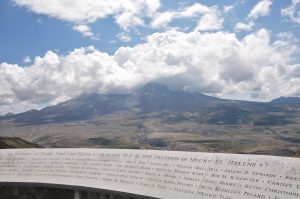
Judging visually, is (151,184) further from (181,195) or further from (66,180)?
(66,180)

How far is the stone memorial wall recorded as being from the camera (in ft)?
40.1

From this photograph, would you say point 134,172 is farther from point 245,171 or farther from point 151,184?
point 245,171

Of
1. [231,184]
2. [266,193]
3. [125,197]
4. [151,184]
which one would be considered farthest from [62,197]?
[266,193]

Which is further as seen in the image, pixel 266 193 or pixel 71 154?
pixel 71 154

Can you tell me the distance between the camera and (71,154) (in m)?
19.4

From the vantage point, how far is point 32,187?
1948 cm

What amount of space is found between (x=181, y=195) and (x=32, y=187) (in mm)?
8859

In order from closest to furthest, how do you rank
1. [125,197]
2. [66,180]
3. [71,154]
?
[125,197] → [66,180] → [71,154]

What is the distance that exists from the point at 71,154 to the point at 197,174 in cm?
759

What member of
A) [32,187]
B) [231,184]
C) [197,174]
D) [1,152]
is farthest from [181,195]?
[1,152]

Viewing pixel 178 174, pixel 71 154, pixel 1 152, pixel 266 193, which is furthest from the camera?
pixel 1 152

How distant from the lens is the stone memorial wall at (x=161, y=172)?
12227 millimetres

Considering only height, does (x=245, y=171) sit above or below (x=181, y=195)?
above

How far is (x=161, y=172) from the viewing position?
15.1 meters
